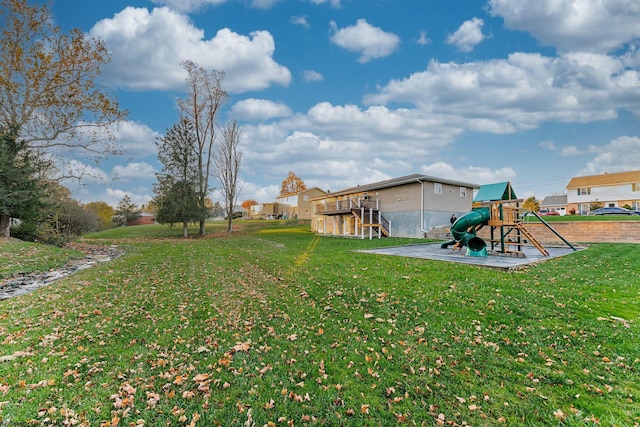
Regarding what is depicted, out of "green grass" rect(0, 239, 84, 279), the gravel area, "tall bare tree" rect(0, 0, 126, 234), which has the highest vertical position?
"tall bare tree" rect(0, 0, 126, 234)

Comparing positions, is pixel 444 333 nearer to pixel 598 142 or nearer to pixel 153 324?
pixel 153 324

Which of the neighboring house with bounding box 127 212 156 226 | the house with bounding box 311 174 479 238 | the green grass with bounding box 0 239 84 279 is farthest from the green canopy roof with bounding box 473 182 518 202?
the neighboring house with bounding box 127 212 156 226

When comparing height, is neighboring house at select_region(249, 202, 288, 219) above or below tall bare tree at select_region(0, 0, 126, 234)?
below

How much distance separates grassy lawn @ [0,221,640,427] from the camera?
9.00ft

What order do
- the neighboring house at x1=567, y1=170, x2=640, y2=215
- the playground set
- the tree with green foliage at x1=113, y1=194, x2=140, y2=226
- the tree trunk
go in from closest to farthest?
the playground set
the tree trunk
the neighboring house at x1=567, y1=170, x2=640, y2=215
the tree with green foliage at x1=113, y1=194, x2=140, y2=226

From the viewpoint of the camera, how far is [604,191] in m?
38.9

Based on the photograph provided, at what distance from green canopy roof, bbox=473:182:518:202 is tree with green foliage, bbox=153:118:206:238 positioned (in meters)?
24.3

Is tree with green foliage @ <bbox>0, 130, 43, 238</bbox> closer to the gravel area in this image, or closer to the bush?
the bush

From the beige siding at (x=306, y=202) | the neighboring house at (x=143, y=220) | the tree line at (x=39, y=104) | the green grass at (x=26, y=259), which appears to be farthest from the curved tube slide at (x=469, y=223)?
the neighboring house at (x=143, y=220)

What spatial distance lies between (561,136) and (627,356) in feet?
80.5

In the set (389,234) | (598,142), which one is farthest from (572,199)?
(389,234)

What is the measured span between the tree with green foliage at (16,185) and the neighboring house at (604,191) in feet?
188

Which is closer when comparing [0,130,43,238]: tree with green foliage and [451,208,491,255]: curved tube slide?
[451,208,491,255]: curved tube slide

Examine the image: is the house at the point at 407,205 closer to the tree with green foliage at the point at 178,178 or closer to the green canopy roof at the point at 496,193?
the green canopy roof at the point at 496,193
